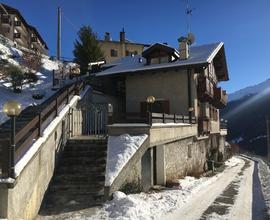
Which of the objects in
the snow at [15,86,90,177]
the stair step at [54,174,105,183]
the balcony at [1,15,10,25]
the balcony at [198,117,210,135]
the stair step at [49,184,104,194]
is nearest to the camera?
the snow at [15,86,90,177]

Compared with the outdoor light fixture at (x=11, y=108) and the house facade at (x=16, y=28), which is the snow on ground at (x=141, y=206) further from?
the house facade at (x=16, y=28)

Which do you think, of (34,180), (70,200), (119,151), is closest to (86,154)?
(119,151)

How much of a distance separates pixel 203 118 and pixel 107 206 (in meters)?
16.2

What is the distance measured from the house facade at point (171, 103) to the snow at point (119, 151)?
138 centimetres

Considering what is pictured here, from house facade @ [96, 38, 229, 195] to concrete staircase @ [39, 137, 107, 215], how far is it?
204 cm

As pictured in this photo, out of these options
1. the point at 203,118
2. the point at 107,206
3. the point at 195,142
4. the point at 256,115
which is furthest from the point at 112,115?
the point at 256,115

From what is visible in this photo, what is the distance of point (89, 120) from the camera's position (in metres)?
19.5

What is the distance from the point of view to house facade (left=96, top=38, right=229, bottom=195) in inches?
671

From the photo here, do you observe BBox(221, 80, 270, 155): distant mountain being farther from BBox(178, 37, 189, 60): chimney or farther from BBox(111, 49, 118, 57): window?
BBox(178, 37, 189, 60): chimney

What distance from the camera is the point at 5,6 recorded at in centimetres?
6366

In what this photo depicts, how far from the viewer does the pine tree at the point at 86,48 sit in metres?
42.0

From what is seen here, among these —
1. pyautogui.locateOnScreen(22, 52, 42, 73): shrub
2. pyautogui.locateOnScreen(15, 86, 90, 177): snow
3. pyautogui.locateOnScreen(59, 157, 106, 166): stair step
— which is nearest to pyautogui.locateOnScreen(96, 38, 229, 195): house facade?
A: pyautogui.locateOnScreen(15, 86, 90, 177): snow

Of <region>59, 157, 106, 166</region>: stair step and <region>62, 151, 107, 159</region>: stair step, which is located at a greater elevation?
<region>62, 151, 107, 159</region>: stair step

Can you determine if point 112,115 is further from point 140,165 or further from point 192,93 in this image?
point 192,93
